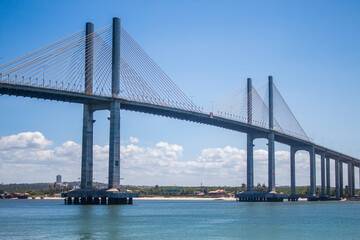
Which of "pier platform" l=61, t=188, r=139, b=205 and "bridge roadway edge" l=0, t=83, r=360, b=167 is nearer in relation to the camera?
"bridge roadway edge" l=0, t=83, r=360, b=167

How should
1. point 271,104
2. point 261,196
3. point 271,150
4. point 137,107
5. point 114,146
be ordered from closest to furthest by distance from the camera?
Answer: point 114,146, point 137,107, point 271,150, point 261,196, point 271,104

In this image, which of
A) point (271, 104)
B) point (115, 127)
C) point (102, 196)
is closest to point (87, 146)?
point (115, 127)

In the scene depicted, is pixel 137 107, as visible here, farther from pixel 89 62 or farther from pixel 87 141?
pixel 89 62

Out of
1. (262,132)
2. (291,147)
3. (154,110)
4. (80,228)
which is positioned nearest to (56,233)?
(80,228)

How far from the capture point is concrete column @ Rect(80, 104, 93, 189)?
239 ft

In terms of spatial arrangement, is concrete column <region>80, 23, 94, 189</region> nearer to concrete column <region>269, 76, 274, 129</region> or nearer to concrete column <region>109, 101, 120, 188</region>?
concrete column <region>109, 101, 120, 188</region>

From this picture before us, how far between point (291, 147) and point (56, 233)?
90.7 m

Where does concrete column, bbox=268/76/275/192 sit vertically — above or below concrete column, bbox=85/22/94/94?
below

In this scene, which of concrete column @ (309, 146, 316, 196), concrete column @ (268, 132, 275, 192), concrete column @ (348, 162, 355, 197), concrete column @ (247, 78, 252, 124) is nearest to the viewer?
concrete column @ (247, 78, 252, 124)

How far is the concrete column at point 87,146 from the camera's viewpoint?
239 ft

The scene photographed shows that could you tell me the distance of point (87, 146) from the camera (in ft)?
239

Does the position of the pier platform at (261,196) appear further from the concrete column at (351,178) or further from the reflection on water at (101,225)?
the concrete column at (351,178)

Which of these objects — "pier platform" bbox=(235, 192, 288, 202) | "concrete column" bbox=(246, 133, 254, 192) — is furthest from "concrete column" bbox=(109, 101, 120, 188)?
"pier platform" bbox=(235, 192, 288, 202)

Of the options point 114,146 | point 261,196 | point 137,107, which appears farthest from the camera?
point 261,196
